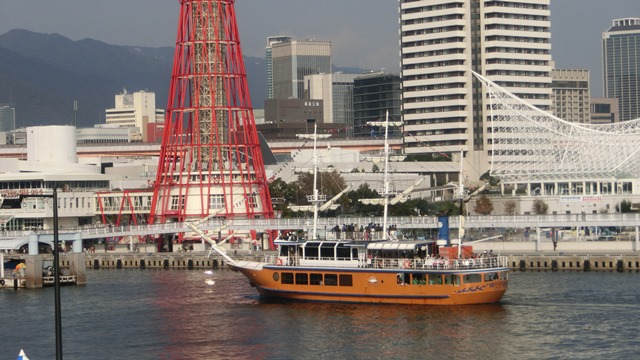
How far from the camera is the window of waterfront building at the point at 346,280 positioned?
82.8 meters

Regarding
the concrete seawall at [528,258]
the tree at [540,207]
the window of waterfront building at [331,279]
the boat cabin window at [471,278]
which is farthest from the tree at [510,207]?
the boat cabin window at [471,278]

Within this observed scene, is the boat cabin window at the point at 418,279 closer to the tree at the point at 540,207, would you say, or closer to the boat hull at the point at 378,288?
the boat hull at the point at 378,288

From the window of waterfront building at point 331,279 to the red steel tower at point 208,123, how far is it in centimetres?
5174

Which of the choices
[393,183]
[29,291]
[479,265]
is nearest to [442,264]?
[479,265]

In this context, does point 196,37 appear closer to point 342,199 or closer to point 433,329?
point 342,199

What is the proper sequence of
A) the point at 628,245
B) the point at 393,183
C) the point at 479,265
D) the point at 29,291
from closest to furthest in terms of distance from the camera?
the point at 479,265 → the point at 29,291 → the point at 628,245 → the point at 393,183

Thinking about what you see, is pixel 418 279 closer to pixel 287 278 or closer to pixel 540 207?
pixel 287 278

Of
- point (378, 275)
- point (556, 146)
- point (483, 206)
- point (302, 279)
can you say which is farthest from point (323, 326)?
point (556, 146)

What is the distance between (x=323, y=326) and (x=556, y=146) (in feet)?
383

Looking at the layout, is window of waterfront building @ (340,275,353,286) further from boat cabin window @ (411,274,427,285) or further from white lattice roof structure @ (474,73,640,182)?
white lattice roof structure @ (474,73,640,182)

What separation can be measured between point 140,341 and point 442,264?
63.6 feet

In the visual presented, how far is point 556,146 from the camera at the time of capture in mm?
186625

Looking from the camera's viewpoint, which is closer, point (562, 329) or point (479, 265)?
point (562, 329)

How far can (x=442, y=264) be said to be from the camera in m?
80.2
